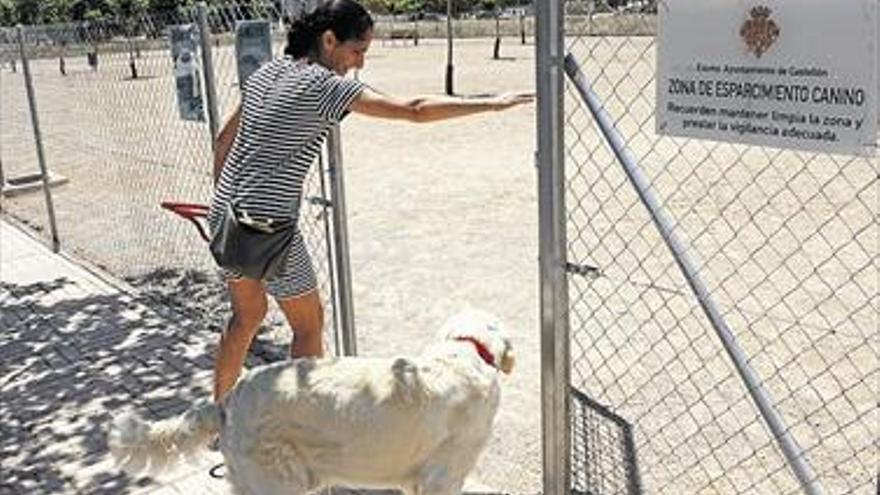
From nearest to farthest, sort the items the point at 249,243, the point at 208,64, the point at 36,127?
the point at 249,243, the point at 208,64, the point at 36,127

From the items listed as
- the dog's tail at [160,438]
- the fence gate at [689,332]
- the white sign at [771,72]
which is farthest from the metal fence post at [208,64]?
the white sign at [771,72]

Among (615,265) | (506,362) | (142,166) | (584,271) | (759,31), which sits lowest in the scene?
(615,265)

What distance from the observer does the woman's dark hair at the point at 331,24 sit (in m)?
3.65

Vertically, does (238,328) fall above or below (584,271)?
below

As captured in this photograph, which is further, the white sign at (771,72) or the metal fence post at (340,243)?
the metal fence post at (340,243)

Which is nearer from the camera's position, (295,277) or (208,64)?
(295,277)

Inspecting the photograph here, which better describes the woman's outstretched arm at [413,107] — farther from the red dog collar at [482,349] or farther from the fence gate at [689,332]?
the red dog collar at [482,349]

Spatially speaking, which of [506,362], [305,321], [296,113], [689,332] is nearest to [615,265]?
[689,332]

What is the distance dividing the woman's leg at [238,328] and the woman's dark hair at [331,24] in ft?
3.31

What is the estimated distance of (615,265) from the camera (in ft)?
24.8

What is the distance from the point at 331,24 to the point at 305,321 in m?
1.26

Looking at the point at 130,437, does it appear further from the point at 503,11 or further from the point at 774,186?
the point at 503,11

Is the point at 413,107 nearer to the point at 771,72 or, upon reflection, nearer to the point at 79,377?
the point at 771,72

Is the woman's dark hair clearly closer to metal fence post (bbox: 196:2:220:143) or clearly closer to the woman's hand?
the woman's hand
